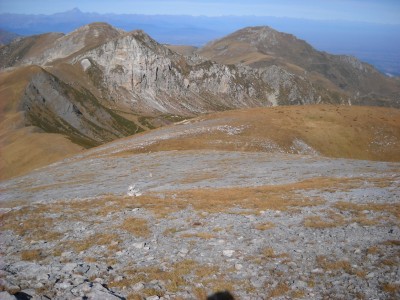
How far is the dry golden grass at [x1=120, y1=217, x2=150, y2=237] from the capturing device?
61.9 ft

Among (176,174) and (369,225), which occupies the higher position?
(369,225)

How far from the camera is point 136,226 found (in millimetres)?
19766

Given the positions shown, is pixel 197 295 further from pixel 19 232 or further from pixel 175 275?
pixel 19 232

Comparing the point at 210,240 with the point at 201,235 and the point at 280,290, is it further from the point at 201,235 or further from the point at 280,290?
the point at 280,290

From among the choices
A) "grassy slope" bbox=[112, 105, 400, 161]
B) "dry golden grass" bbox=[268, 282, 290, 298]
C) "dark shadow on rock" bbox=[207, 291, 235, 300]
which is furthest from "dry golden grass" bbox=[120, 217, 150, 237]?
"grassy slope" bbox=[112, 105, 400, 161]

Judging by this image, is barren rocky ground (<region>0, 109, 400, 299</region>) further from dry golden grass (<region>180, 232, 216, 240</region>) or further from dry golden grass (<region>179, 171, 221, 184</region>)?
dry golden grass (<region>179, 171, 221, 184</region>)

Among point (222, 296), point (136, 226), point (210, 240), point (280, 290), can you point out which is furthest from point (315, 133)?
point (222, 296)

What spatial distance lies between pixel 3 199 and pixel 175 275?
25285 millimetres

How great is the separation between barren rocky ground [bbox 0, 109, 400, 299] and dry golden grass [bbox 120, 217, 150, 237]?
6 centimetres

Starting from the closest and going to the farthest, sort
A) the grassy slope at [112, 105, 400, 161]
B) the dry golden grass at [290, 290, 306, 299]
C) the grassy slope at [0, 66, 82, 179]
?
the dry golden grass at [290, 290, 306, 299]
the grassy slope at [112, 105, 400, 161]
the grassy slope at [0, 66, 82, 179]

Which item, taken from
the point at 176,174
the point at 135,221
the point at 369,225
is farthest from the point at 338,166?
the point at 135,221

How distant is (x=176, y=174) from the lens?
38.9 meters

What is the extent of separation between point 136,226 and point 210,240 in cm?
461

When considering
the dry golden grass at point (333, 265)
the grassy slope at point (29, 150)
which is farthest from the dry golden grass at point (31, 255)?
the grassy slope at point (29, 150)
